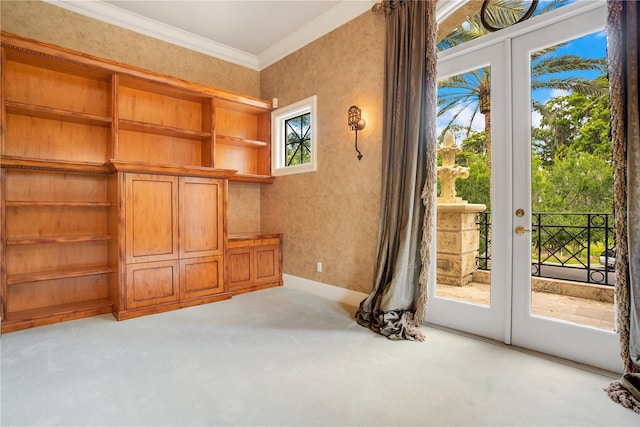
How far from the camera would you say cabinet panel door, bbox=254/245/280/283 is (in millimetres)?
4188

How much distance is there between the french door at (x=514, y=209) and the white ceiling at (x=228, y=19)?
5.28 ft

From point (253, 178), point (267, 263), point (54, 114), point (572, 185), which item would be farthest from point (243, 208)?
point (572, 185)

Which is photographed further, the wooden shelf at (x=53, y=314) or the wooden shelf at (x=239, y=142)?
the wooden shelf at (x=239, y=142)

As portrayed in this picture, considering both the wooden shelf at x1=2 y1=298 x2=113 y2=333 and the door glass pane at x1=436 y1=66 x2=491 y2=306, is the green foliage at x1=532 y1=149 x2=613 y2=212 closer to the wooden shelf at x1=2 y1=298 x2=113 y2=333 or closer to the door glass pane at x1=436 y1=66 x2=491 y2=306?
the door glass pane at x1=436 y1=66 x2=491 y2=306

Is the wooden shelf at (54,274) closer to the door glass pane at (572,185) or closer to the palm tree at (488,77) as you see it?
the palm tree at (488,77)

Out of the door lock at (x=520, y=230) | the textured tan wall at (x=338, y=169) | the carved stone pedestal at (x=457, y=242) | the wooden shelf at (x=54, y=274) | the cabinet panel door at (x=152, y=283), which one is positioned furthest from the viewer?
the textured tan wall at (x=338, y=169)

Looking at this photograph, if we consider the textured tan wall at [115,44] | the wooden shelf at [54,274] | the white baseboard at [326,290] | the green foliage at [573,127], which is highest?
the textured tan wall at [115,44]

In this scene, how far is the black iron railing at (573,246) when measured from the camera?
2.12 meters

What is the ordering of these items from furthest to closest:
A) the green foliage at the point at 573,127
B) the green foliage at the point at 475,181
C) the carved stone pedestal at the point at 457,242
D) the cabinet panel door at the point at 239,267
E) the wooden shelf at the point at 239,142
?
the wooden shelf at the point at 239,142 → the cabinet panel door at the point at 239,267 → the carved stone pedestal at the point at 457,242 → the green foliage at the point at 475,181 → the green foliage at the point at 573,127

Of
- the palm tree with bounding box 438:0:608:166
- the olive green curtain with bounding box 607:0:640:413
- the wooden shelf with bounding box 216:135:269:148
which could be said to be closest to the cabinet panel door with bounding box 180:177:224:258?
the wooden shelf with bounding box 216:135:269:148

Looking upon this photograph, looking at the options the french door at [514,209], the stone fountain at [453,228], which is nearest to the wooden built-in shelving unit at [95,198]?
the stone fountain at [453,228]

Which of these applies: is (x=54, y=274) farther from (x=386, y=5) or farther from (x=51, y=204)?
(x=386, y=5)

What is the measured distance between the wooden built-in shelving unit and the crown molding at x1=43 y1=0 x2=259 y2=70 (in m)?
0.76

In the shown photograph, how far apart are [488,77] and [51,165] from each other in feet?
13.1
